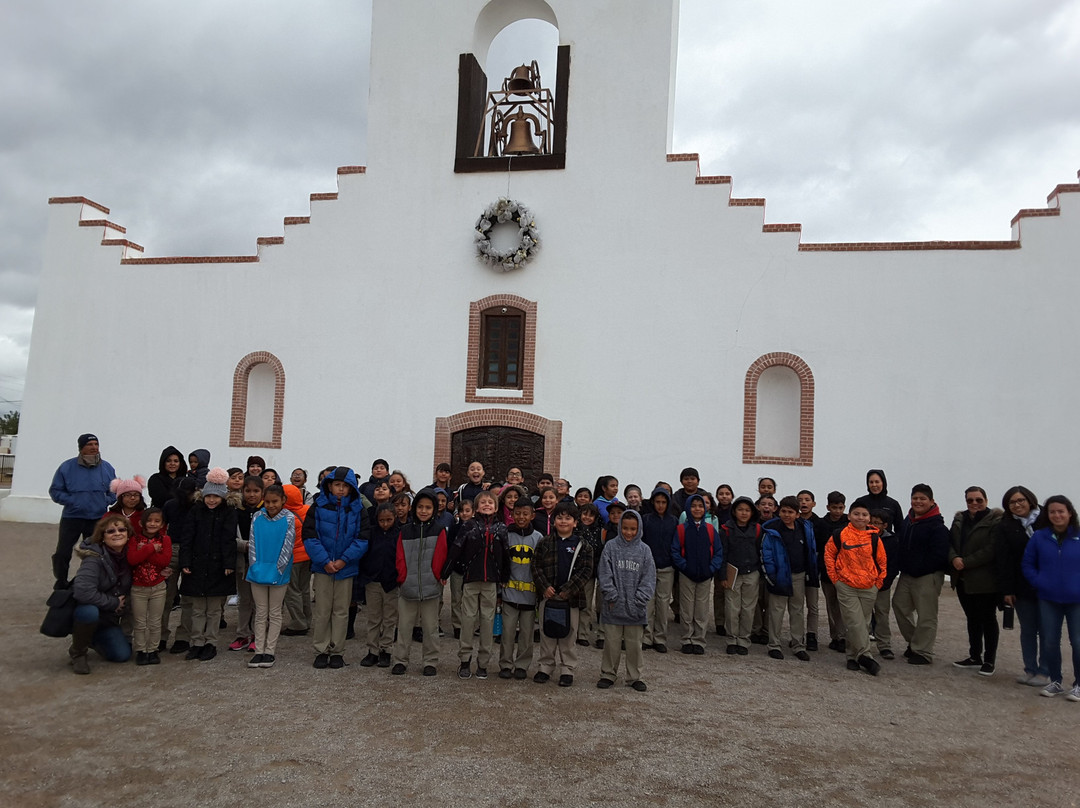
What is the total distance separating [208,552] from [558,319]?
820 centimetres

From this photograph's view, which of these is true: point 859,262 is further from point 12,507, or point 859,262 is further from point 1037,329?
point 12,507

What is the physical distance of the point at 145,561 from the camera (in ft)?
22.0

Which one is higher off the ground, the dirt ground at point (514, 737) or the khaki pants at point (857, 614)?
the khaki pants at point (857, 614)

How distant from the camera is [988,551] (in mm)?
7277

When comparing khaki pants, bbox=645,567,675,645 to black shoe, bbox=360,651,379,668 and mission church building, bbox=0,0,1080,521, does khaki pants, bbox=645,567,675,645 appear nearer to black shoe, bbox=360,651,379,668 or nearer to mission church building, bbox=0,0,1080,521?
black shoe, bbox=360,651,379,668

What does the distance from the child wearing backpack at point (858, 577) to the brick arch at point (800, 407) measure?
17.9 ft

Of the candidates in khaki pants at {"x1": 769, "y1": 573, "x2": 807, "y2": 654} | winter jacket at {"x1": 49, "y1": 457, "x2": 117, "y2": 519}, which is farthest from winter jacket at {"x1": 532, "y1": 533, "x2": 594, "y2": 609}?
winter jacket at {"x1": 49, "y1": 457, "x2": 117, "y2": 519}

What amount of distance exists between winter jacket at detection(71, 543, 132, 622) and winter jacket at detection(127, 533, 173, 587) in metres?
0.06

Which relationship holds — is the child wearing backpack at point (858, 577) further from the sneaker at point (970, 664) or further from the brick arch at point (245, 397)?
the brick arch at point (245, 397)

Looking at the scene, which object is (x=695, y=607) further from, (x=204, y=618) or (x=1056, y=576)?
(x=204, y=618)

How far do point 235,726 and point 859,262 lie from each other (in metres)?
11.4

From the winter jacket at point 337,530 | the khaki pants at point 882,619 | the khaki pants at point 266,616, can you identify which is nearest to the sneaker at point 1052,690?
the khaki pants at point 882,619

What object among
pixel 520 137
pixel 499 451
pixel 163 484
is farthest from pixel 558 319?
pixel 163 484

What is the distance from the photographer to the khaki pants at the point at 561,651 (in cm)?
662
